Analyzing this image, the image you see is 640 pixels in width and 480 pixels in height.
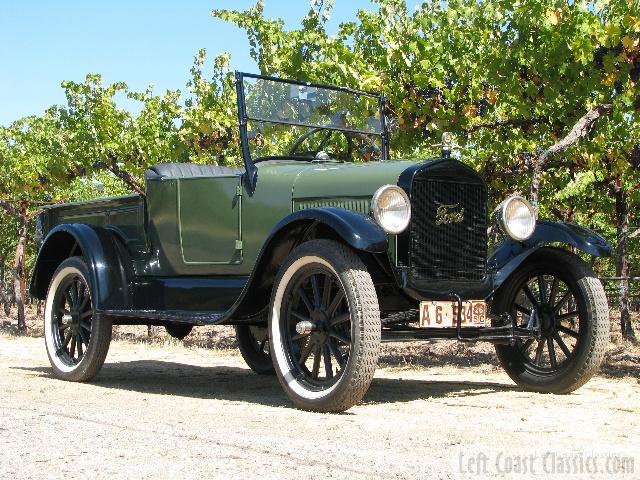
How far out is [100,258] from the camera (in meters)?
7.29

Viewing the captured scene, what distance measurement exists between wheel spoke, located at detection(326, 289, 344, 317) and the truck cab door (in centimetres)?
127

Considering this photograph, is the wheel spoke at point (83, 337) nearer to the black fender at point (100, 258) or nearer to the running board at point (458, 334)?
the black fender at point (100, 258)

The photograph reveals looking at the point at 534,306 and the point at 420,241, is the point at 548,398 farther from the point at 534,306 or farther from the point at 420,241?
the point at 420,241

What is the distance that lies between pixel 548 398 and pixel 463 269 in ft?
3.35

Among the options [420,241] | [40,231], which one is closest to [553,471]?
[420,241]

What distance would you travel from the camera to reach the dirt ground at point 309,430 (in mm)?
3750

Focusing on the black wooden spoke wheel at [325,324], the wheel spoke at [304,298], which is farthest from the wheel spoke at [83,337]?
the wheel spoke at [304,298]

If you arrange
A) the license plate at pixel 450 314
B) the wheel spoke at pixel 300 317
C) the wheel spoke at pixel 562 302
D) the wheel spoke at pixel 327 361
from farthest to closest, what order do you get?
the wheel spoke at pixel 562 302
the wheel spoke at pixel 300 317
the license plate at pixel 450 314
the wheel spoke at pixel 327 361

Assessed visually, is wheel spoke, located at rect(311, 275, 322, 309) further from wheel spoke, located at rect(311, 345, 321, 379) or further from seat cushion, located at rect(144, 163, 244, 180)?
seat cushion, located at rect(144, 163, 244, 180)

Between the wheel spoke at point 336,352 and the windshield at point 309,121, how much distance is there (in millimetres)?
1929

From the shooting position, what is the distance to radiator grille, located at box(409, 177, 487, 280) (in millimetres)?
5887

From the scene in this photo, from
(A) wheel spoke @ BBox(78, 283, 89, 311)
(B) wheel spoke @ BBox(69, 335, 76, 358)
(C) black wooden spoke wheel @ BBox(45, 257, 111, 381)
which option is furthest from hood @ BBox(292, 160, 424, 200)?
(B) wheel spoke @ BBox(69, 335, 76, 358)

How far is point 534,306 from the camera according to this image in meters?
6.75

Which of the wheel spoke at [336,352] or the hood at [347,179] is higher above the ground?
the hood at [347,179]
